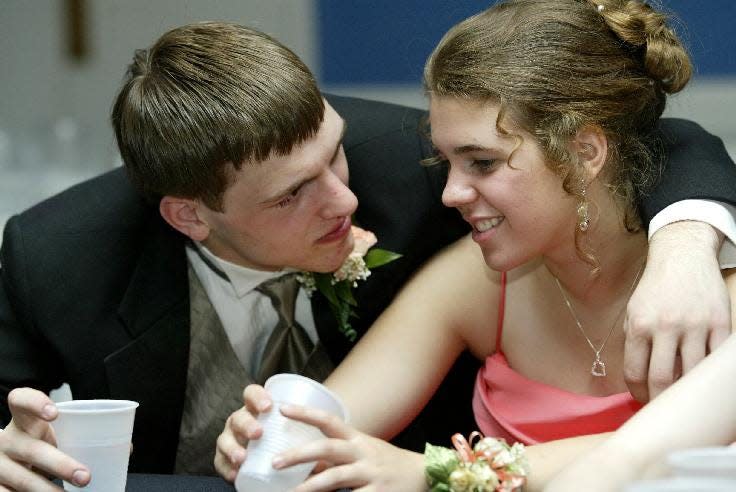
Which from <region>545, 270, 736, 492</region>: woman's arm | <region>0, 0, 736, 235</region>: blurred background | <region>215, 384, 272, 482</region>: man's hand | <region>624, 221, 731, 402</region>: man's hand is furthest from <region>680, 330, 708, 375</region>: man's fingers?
<region>0, 0, 736, 235</region>: blurred background

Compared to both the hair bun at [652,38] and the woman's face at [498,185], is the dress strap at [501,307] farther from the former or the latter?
the hair bun at [652,38]

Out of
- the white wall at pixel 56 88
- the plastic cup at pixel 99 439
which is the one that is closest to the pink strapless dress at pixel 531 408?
the plastic cup at pixel 99 439

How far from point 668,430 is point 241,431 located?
23.2 inches

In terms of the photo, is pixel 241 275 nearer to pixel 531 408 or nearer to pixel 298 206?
pixel 298 206

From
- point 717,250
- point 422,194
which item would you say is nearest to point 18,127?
point 422,194

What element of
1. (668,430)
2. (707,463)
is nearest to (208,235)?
(668,430)

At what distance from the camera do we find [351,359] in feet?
6.65

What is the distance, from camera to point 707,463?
93 centimetres

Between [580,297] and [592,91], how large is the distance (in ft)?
1.45

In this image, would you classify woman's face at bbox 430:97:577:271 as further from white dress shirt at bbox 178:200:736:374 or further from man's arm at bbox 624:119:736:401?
white dress shirt at bbox 178:200:736:374

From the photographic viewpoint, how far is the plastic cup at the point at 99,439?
4.58 feet

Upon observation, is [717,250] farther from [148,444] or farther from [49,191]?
[49,191]

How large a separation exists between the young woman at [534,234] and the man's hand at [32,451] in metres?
0.25

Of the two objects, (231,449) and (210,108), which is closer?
(231,449)
